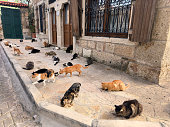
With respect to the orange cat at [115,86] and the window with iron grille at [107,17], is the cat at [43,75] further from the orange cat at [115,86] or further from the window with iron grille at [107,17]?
the window with iron grille at [107,17]

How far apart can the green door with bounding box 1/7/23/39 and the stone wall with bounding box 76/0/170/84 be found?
17078 mm

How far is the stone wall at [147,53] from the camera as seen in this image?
9.61 feet

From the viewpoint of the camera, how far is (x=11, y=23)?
1666cm

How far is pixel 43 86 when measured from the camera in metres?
2.99

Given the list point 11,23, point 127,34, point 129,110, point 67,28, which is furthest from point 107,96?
point 11,23

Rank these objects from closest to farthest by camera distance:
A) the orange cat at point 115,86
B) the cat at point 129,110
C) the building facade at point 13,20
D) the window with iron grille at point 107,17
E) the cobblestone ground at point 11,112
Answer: the cat at point 129,110 → the cobblestone ground at point 11,112 → the orange cat at point 115,86 → the window with iron grille at point 107,17 → the building facade at point 13,20

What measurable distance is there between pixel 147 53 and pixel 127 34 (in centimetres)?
103

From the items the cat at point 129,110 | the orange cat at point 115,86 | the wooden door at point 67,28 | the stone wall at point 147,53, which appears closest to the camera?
the cat at point 129,110

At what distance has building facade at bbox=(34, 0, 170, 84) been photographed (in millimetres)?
2998

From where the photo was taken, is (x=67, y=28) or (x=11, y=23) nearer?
(x=67, y=28)

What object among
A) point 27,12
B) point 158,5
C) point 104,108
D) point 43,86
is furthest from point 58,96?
point 27,12

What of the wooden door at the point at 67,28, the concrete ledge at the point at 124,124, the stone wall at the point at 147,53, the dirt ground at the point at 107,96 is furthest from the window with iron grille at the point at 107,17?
the concrete ledge at the point at 124,124

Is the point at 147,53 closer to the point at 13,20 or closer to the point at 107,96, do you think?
the point at 107,96

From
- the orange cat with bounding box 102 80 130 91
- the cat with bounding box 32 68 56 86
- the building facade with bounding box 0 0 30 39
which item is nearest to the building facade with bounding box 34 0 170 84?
the orange cat with bounding box 102 80 130 91
